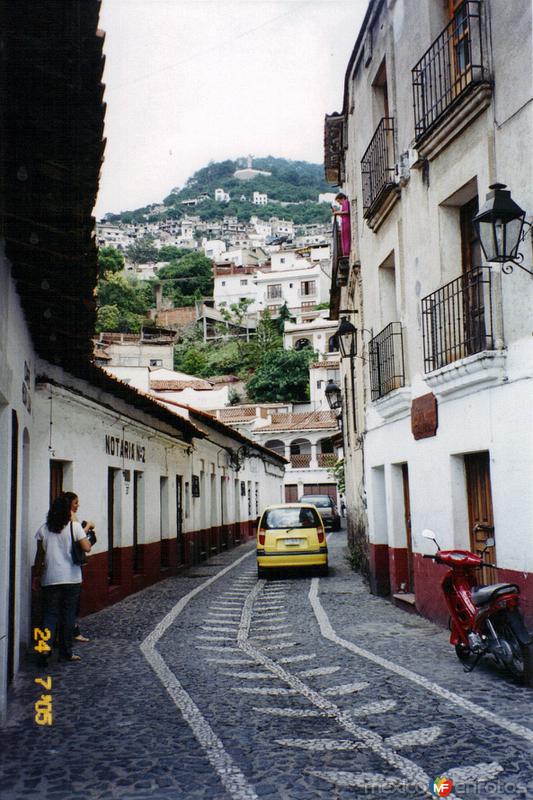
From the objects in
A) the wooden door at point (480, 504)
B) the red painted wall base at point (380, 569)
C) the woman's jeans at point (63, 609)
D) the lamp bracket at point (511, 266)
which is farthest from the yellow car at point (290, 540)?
the lamp bracket at point (511, 266)

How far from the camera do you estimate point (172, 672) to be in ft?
26.1

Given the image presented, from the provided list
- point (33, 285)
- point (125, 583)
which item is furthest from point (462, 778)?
point (125, 583)

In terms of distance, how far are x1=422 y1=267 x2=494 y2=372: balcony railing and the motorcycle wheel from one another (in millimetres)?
2680

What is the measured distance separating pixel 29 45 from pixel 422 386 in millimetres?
7562

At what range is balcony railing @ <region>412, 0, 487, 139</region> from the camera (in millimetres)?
8562

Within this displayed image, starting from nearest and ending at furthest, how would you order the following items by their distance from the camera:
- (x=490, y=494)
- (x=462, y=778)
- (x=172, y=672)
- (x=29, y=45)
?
(x=29, y=45), (x=462, y=778), (x=172, y=672), (x=490, y=494)

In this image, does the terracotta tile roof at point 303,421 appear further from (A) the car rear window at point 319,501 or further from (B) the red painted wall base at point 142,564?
(B) the red painted wall base at point 142,564

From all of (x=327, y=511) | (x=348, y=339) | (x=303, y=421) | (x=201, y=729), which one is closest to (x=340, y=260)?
(x=348, y=339)

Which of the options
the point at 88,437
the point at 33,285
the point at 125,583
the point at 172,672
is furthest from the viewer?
the point at 125,583

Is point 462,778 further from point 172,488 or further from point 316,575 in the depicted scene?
point 172,488

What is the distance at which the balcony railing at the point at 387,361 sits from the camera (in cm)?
1166

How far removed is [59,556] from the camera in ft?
27.9

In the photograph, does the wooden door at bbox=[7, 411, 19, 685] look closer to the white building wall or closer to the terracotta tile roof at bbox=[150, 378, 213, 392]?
the white building wall

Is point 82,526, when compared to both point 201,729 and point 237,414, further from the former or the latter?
point 237,414
